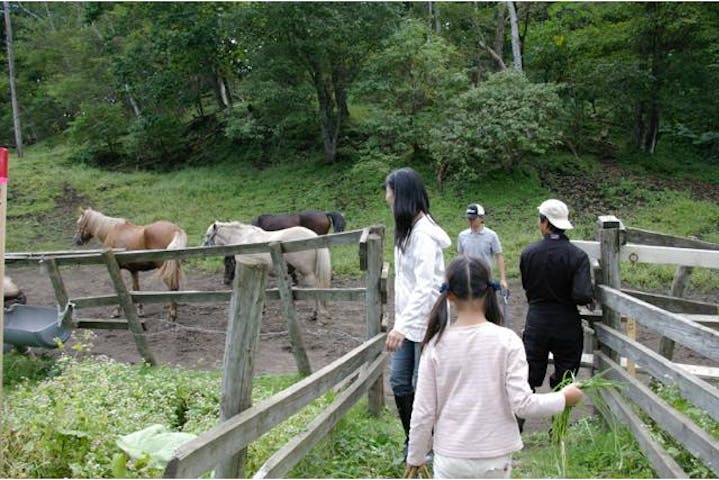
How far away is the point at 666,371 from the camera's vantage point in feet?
10.4

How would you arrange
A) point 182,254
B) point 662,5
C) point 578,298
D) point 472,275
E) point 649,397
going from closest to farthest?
point 472,275 → point 649,397 → point 578,298 → point 182,254 → point 662,5

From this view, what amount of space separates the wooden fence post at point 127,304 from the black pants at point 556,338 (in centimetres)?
432

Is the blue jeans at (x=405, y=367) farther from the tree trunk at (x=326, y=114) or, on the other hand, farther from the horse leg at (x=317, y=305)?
the tree trunk at (x=326, y=114)

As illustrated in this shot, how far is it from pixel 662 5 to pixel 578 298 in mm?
14845

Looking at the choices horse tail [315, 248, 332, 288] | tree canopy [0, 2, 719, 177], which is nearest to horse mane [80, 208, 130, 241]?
horse tail [315, 248, 332, 288]

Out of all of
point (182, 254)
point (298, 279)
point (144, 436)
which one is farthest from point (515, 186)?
point (144, 436)

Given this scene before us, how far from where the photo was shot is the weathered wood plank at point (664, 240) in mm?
5645

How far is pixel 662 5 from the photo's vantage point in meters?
15.7

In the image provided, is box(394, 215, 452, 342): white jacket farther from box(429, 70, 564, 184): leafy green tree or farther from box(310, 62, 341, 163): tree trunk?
box(310, 62, 341, 163): tree trunk

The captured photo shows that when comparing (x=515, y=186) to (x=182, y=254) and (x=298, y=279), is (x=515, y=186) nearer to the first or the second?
(x=298, y=279)

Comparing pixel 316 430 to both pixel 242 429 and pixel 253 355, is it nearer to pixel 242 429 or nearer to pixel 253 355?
pixel 253 355

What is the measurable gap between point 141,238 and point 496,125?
29.6ft

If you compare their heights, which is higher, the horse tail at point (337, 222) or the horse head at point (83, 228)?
the horse head at point (83, 228)

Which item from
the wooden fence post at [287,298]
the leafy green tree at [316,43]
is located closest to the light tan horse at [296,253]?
the wooden fence post at [287,298]
